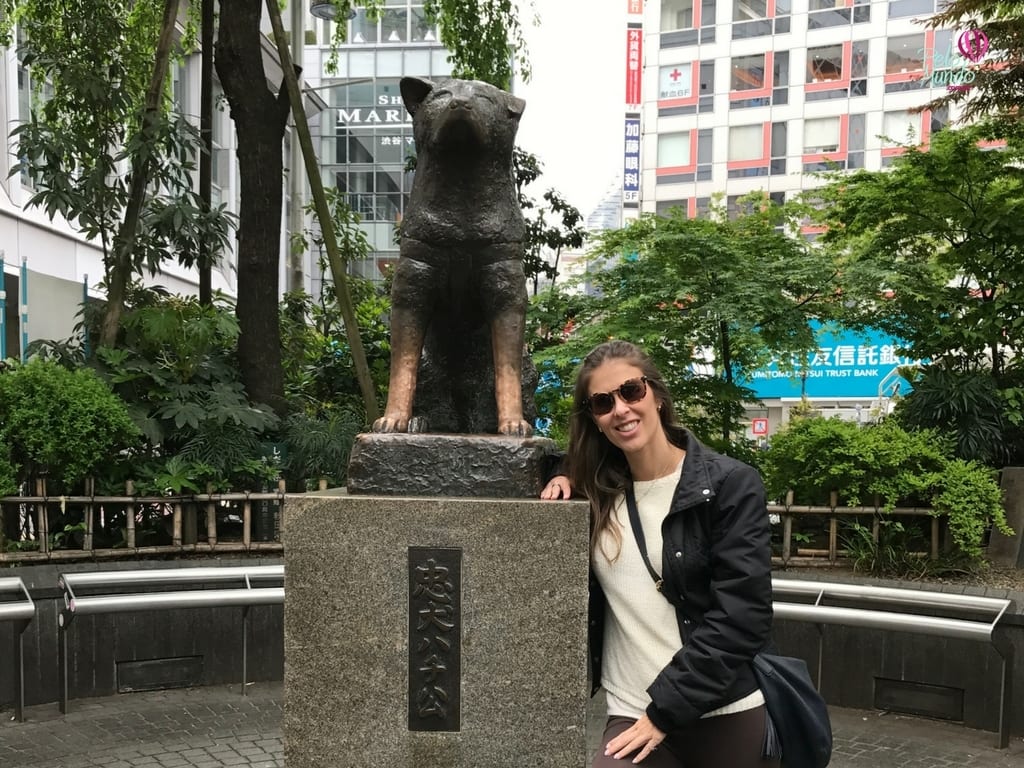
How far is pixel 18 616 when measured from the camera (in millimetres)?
4754

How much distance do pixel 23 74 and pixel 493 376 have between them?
1284 centimetres

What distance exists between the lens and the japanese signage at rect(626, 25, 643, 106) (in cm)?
3475

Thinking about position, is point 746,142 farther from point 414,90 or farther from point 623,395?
point 623,395

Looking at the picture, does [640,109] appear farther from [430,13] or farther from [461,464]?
[461,464]

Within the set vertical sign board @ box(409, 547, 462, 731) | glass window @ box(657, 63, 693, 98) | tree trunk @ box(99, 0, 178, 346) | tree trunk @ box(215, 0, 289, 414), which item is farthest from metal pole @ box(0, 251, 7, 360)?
glass window @ box(657, 63, 693, 98)

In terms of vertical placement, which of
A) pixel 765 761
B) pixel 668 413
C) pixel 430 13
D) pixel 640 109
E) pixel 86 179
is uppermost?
pixel 640 109

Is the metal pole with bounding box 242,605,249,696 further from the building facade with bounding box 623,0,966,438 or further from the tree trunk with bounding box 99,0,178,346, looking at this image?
the building facade with bounding box 623,0,966,438

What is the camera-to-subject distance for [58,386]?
600 centimetres

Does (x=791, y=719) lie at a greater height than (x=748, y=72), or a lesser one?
lesser

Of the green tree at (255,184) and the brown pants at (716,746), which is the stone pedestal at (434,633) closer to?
the brown pants at (716,746)

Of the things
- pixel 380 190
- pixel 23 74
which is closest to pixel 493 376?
pixel 23 74

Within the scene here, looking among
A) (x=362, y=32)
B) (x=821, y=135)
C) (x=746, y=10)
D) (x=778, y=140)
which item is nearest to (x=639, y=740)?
(x=362, y=32)

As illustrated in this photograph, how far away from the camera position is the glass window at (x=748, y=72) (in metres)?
33.0

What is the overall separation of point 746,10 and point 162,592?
33.4 metres
